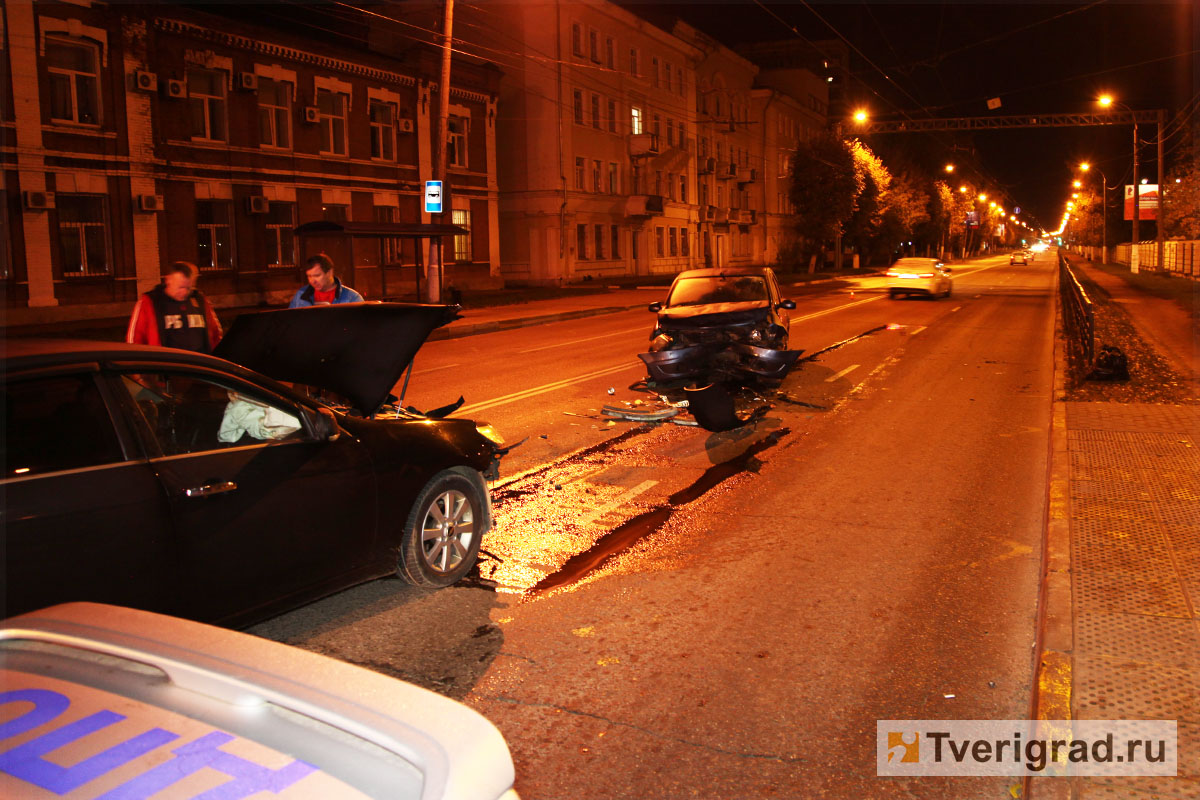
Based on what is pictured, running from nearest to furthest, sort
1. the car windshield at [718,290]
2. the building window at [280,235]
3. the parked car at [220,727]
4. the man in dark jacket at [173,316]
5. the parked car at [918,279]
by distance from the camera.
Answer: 1. the parked car at [220,727]
2. the man in dark jacket at [173,316]
3. the car windshield at [718,290]
4. the building window at [280,235]
5. the parked car at [918,279]

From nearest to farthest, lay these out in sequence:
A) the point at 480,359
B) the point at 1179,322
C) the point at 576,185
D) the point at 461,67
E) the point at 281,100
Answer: the point at 480,359, the point at 1179,322, the point at 281,100, the point at 461,67, the point at 576,185

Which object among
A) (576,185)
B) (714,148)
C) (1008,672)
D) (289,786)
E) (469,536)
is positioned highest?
(714,148)

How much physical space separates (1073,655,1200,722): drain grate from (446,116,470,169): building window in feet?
121

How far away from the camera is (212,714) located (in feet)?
6.38

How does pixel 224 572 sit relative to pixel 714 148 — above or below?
below

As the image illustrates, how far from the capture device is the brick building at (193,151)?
76.5ft

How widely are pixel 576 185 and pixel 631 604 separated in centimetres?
4229

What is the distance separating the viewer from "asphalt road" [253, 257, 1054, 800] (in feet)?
12.3

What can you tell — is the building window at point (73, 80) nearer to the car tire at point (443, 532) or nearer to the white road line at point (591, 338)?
the white road line at point (591, 338)

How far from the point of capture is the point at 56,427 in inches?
150

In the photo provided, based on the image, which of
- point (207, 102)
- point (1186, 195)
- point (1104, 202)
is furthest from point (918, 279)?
point (1104, 202)

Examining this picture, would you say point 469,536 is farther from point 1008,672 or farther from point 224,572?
point 1008,672

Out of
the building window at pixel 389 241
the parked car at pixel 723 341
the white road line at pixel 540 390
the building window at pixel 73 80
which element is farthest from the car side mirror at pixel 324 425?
the building window at pixel 389 241

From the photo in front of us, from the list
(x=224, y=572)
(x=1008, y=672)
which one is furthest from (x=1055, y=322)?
(x=224, y=572)
